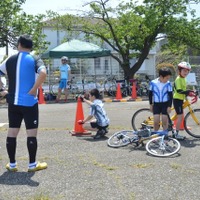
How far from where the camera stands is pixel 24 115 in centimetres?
537

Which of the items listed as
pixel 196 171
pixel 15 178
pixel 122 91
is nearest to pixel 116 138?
pixel 196 171

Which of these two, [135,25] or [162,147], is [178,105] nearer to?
[162,147]

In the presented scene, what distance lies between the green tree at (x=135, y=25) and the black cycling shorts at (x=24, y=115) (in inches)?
697

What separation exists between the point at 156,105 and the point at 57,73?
48.1ft

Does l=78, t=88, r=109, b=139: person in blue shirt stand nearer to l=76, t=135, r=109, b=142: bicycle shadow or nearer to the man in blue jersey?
l=76, t=135, r=109, b=142: bicycle shadow

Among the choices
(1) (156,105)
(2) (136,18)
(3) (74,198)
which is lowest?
(3) (74,198)

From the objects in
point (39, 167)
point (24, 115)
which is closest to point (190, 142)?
point (39, 167)

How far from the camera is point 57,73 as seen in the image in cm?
2164

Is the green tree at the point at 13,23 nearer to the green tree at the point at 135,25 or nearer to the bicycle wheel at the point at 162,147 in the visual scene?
the green tree at the point at 135,25

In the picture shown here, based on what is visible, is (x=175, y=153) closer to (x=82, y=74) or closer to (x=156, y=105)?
(x=156, y=105)

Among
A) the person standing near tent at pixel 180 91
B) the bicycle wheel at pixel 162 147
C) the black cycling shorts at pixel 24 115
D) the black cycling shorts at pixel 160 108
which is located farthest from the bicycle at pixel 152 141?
the black cycling shorts at pixel 24 115

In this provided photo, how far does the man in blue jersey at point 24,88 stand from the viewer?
17.2ft

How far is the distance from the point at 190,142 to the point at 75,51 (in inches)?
467

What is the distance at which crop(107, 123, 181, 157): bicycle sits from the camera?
6.53 meters
